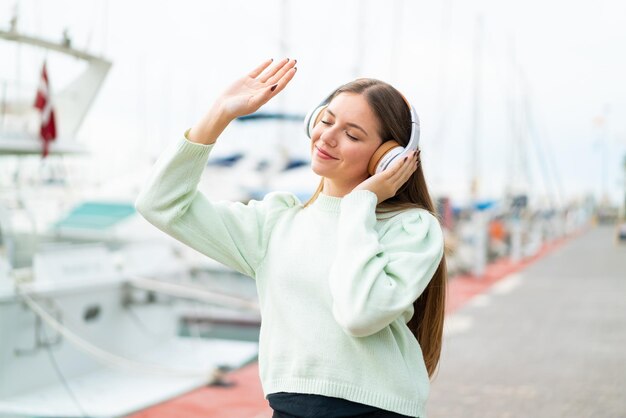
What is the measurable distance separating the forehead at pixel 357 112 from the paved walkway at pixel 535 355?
4.60 m

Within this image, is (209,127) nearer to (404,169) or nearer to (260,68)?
(260,68)

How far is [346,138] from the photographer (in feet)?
5.71

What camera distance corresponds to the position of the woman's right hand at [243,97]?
5.65ft

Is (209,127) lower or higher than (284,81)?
lower

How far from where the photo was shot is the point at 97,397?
24.4 feet

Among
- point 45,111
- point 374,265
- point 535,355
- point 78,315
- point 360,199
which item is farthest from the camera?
point 535,355

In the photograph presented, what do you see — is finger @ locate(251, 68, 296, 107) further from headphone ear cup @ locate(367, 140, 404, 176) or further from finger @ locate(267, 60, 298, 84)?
headphone ear cup @ locate(367, 140, 404, 176)

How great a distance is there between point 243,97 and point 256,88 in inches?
1.8

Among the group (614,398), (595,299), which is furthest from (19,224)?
(595,299)

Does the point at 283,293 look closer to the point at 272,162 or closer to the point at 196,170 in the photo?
the point at 196,170

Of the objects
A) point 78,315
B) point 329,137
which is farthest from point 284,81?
point 78,315

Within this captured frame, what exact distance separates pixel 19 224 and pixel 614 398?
670 centimetres

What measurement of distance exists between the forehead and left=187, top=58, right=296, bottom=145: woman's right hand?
0.13m

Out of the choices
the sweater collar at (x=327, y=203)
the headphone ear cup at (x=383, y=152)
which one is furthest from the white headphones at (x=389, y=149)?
the sweater collar at (x=327, y=203)
